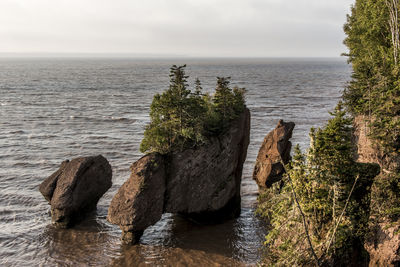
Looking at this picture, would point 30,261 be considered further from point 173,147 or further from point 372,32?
point 372,32

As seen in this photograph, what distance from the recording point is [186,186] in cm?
2197

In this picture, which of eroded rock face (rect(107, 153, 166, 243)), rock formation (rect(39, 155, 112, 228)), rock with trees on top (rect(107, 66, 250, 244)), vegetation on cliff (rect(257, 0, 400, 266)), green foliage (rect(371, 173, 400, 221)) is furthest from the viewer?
rock formation (rect(39, 155, 112, 228))

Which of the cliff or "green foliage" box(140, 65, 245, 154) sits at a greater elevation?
"green foliage" box(140, 65, 245, 154)

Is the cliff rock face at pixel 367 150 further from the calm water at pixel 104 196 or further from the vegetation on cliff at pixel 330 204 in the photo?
the calm water at pixel 104 196

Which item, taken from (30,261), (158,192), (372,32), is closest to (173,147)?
(158,192)

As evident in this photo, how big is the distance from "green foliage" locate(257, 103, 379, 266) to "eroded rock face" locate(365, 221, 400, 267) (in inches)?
16.5

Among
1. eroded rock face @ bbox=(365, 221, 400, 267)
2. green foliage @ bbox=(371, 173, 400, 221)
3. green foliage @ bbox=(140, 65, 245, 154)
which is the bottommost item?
eroded rock face @ bbox=(365, 221, 400, 267)

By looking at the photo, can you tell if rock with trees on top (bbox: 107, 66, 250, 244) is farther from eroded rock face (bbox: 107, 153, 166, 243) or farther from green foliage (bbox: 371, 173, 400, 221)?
green foliage (bbox: 371, 173, 400, 221)

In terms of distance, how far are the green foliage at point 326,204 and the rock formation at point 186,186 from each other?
8242 mm

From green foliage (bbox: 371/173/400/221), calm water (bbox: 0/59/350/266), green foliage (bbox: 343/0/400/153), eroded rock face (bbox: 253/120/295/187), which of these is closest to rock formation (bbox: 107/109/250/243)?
calm water (bbox: 0/59/350/266)

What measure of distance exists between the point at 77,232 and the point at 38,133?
29.8 metres

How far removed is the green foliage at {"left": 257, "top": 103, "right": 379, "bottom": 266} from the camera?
1334cm

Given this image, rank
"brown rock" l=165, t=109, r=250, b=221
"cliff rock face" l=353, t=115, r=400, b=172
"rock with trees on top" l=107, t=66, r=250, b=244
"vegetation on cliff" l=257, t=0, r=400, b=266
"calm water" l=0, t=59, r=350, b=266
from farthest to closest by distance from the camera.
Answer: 1. "brown rock" l=165, t=109, r=250, b=221
2. "rock with trees on top" l=107, t=66, r=250, b=244
3. "calm water" l=0, t=59, r=350, b=266
4. "cliff rock face" l=353, t=115, r=400, b=172
5. "vegetation on cliff" l=257, t=0, r=400, b=266

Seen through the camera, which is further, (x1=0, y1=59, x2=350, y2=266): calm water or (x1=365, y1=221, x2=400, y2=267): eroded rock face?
(x1=0, y1=59, x2=350, y2=266): calm water
